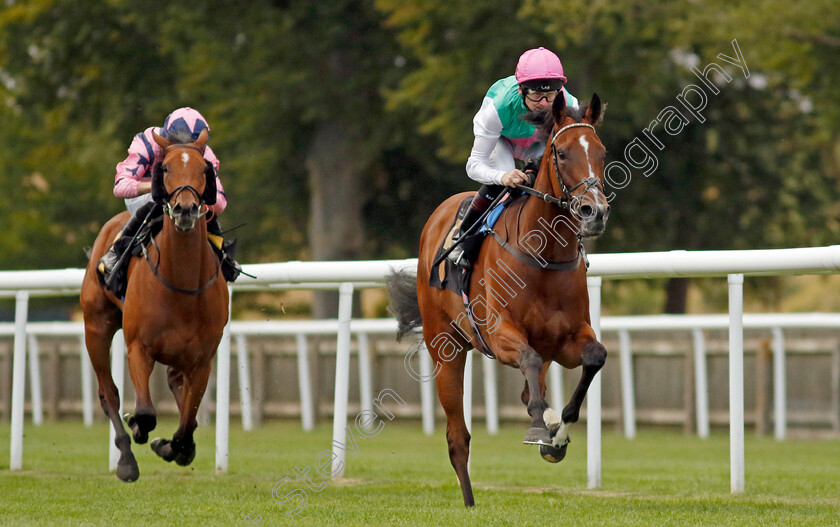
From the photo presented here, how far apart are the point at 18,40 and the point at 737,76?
1132cm

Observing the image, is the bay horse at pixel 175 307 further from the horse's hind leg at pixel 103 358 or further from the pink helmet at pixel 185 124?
the horse's hind leg at pixel 103 358

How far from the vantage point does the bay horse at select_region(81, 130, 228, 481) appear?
6168mm

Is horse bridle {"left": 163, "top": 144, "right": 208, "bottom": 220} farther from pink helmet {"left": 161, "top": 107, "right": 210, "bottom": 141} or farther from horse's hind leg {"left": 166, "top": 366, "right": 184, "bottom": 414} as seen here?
horse's hind leg {"left": 166, "top": 366, "right": 184, "bottom": 414}

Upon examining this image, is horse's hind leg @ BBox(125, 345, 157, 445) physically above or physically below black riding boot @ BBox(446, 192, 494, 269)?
below

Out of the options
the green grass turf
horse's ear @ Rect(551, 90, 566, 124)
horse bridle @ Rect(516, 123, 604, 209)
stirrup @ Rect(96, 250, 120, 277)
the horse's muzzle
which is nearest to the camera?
the horse's muzzle

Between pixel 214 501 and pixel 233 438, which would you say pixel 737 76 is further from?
pixel 214 501

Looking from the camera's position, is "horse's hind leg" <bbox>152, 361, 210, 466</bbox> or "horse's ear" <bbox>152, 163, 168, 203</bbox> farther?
"horse's hind leg" <bbox>152, 361, 210, 466</bbox>

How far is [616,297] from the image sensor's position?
2334cm

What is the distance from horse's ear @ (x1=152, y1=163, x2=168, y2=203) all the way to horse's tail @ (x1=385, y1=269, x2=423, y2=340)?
1466 mm

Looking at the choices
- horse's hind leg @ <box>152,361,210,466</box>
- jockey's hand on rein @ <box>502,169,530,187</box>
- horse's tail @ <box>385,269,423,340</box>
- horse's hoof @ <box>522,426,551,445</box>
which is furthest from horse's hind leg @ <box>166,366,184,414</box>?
horse's hoof @ <box>522,426,551,445</box>

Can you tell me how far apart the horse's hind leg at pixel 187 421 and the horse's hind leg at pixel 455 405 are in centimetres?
128

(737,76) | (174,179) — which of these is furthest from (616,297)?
(174,179)

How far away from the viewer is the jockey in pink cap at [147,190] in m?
6.65

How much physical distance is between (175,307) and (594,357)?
2.27 meters
